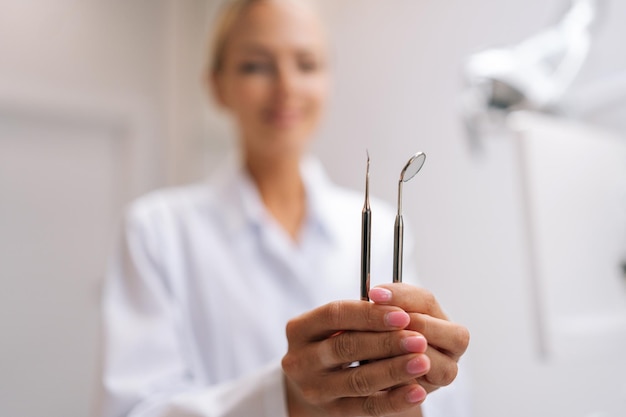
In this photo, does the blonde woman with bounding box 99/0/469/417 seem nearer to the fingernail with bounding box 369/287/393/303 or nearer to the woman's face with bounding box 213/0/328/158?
the woman's face with bounding box 213/0/328/158

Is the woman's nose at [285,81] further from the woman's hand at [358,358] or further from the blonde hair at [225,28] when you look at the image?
the woman's hand at [358,358]

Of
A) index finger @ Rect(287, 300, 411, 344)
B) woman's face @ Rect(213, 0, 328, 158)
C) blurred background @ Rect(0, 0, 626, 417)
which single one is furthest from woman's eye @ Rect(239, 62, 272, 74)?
index finger @ Rect(287, 300, 411, 344)

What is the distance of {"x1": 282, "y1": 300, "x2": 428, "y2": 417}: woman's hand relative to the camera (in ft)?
0.52

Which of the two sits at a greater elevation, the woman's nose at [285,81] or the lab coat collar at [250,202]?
the woman's nose at [285,81]

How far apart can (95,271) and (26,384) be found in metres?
0.37

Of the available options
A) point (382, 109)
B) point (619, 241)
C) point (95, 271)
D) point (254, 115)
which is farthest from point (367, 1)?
point (95, 271)

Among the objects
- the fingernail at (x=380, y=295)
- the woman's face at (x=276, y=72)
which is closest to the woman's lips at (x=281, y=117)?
the woman's face at (x=276, y=72)

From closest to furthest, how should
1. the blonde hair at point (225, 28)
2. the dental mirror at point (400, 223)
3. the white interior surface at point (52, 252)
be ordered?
the dental mirror at point (400, 223) → the white interior surface at point (52, 252) → the blonde hair at point (225, 28)

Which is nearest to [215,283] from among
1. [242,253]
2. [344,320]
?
[242,253]

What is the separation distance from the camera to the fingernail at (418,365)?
16 cm

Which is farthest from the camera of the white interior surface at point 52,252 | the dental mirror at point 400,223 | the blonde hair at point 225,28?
the blonde hair at point 225,28

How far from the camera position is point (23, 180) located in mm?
428

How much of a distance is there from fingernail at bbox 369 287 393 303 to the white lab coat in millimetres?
136

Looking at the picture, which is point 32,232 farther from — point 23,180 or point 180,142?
point 180,142
